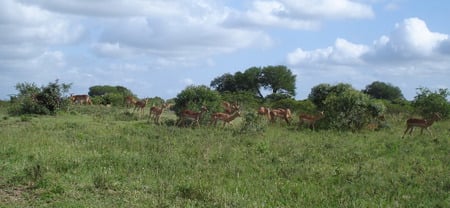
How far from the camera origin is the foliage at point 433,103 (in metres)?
30.5

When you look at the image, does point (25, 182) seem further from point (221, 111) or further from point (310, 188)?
point (221, 111)

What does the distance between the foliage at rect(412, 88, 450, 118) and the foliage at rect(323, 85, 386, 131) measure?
671 centimetres

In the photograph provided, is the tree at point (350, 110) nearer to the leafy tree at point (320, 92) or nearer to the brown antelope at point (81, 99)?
the leafy tree at point (320, 92)

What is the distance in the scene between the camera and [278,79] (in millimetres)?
64062

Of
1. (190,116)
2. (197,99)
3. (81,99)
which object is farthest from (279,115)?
(81,99)

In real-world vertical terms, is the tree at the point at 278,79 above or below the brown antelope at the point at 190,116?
above

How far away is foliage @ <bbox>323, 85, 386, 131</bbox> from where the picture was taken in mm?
24500

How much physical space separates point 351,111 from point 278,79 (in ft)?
130

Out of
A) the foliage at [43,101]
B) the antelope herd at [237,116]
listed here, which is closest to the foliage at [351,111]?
the antelope herd at [237,116]

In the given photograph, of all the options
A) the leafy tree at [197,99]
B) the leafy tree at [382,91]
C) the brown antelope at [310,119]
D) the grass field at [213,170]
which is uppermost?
the leafy tree at [382,91]

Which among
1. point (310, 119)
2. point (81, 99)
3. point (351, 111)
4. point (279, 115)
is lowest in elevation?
point (310, 119)

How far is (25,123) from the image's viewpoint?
2242cm

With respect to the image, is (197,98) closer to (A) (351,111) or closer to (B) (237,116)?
(B) (237,116)

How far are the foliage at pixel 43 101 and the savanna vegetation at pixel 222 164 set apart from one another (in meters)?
2.43
